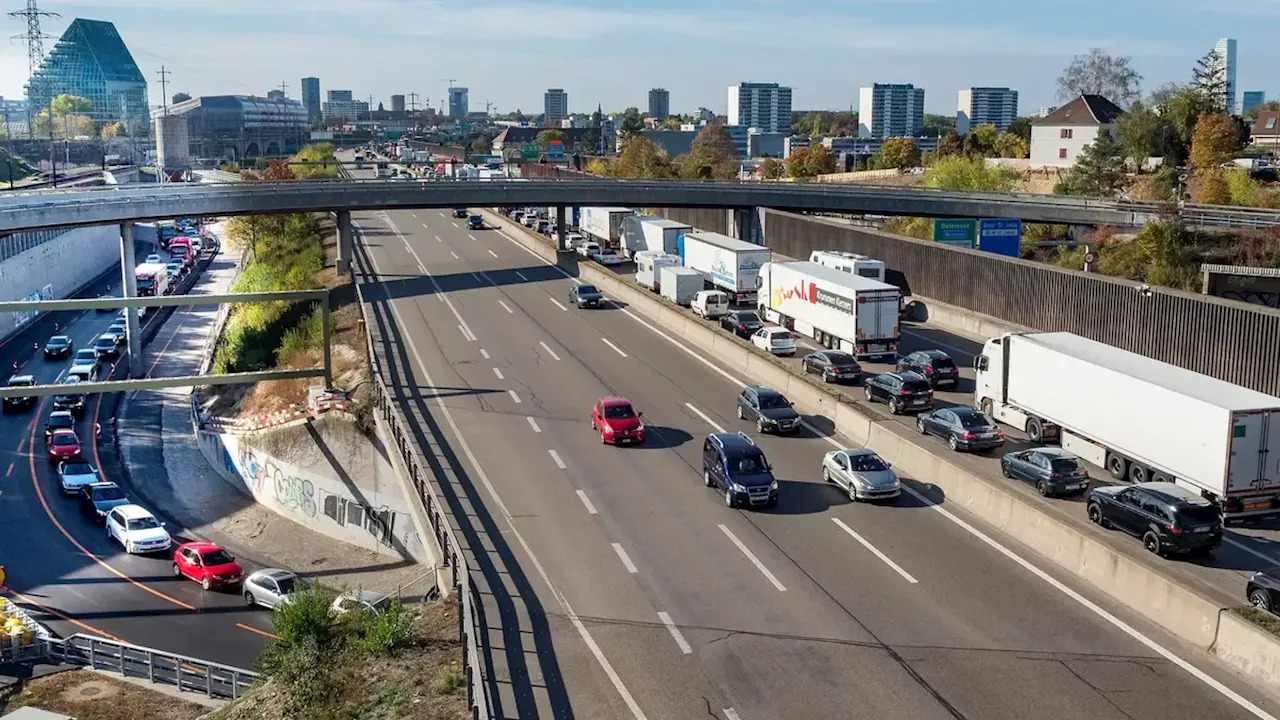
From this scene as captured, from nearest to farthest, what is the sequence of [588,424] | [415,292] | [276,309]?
[588,424] < [415,292] < [276,309]

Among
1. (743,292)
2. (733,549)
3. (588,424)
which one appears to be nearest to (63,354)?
(743,292)

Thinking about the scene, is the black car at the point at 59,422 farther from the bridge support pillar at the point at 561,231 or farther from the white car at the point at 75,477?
the bridge support pillar at the point at 561,231

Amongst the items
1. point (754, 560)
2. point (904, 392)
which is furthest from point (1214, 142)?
point (754, 560)

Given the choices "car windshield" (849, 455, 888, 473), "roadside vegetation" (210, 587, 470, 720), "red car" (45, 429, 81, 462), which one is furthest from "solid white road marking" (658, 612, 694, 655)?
"red car" (45, 429, 81, 462)

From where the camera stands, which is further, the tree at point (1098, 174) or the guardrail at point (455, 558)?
the tree at point (1098, 174)

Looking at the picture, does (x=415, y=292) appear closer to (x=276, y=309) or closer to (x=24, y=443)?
(x=276, y=309)

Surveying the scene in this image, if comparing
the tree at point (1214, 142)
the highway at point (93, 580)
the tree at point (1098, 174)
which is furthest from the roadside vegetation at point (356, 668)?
the tree at point (1214, 142)
